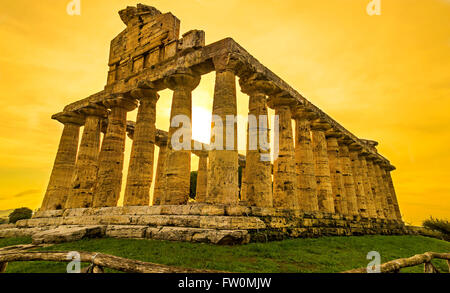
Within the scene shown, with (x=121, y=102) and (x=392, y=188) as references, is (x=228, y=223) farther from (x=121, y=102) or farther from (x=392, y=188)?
(x=392, y=188)

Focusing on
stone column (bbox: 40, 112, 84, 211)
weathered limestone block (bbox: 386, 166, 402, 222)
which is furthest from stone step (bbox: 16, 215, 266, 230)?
weathered limestone block (bbox: 386, 166, 402, 222)

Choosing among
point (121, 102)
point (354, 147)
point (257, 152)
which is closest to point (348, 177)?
point (354, 147)

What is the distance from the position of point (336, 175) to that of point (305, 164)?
16.6ft

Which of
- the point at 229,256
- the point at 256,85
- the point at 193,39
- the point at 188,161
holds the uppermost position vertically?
the point at 193,39

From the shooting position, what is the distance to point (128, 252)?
26.4ft

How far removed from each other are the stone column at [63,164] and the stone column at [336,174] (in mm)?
19743

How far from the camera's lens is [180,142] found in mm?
13562

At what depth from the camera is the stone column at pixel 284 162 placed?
48.2 ft

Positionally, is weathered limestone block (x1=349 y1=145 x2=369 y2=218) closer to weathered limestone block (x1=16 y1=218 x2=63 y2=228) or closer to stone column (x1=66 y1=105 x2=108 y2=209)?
stone column (x1=66 y1=105 x2=108 y2=209)

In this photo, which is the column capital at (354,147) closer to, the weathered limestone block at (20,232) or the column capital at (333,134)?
the column capital at (333,134)

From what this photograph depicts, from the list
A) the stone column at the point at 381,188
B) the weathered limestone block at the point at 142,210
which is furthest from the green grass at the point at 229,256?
the stone column at the point at 381,188

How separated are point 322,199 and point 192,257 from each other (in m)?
12.9
